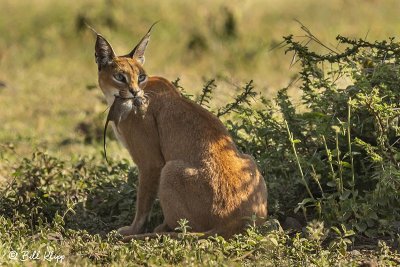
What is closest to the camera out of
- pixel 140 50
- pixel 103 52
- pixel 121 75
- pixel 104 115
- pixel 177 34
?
pixel 121 75

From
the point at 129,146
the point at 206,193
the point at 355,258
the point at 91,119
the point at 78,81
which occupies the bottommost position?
the point at 355,258

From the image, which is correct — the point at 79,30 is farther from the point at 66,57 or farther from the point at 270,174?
the point at 270,174

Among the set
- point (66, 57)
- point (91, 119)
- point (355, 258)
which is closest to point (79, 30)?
point (66, 57)

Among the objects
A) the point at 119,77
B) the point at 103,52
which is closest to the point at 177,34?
the point at 103,52

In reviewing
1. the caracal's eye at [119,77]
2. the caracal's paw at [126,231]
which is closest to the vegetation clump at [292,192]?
the caracal's paw at [126,231]

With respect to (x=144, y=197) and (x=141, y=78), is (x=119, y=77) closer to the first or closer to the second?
(x=141, y=78)

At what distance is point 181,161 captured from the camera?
6070mm

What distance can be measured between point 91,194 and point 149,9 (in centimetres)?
718

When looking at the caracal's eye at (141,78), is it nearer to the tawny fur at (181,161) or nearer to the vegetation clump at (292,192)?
→ the tawny fur at (181,161)

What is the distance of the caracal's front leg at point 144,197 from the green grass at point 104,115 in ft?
0.49

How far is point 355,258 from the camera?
5547 mm

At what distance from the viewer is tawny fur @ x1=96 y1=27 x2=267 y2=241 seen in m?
5.82

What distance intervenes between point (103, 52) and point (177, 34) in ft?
23.2

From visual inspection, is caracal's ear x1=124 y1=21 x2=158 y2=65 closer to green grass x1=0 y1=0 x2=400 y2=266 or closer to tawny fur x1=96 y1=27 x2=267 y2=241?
tawny fur x1=96 y1=27 x2=267 y2=241
